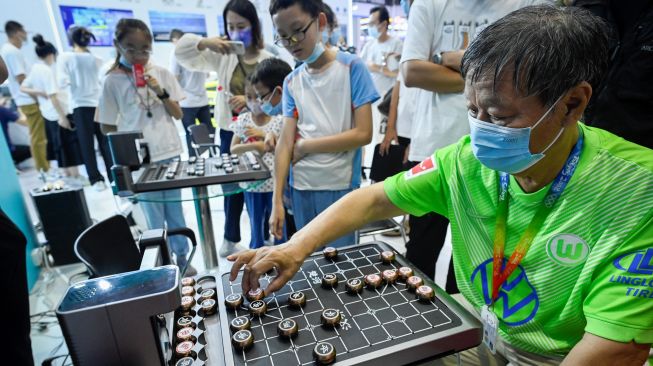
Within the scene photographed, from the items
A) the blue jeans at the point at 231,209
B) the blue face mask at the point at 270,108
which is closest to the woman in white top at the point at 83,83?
the blue jeans at the point at 231,209

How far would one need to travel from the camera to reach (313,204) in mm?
1695

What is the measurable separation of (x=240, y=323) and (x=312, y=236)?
0.96ft

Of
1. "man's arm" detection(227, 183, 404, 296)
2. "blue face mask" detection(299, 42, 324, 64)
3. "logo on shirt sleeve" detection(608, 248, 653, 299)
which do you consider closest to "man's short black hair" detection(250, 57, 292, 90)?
"blue face mask" detection(299, 42, 324, 64)

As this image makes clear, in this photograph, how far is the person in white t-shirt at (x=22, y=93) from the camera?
4342mm

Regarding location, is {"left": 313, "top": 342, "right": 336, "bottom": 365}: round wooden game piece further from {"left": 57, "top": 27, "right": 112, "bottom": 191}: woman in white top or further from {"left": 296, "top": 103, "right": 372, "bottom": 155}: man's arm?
{"left": 57, "top": 27, "right": 112, "bottom": 191}: woman in white top

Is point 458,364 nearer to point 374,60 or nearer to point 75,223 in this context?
point 75,223

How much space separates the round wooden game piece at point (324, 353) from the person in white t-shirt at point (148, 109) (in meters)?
1.73

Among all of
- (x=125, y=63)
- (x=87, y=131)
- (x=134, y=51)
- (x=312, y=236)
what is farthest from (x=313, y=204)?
(x=87, y=131)

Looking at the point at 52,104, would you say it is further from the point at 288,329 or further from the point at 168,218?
the point at 288,329

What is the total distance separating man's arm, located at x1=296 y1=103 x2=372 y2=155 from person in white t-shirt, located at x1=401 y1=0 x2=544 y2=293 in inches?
8.6

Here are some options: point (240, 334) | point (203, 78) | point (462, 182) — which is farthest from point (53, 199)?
point (462, 182)

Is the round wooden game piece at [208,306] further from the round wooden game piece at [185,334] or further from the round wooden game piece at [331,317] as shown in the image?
the round wooden game piece at [331,317]

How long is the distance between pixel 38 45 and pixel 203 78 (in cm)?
211

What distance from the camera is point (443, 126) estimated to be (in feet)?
4.87
